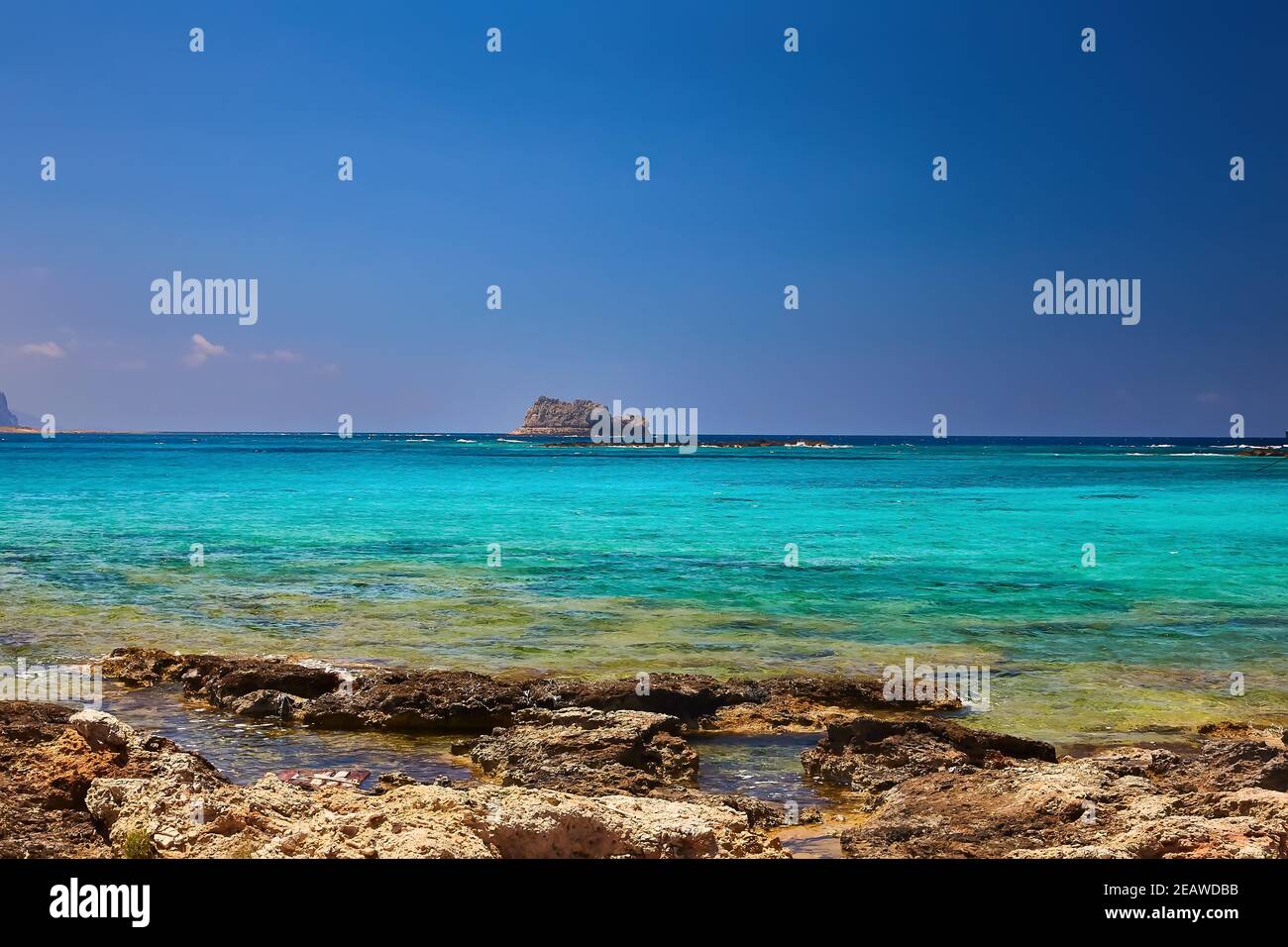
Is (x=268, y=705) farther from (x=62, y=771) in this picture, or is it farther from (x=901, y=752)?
(x=901, y=752)

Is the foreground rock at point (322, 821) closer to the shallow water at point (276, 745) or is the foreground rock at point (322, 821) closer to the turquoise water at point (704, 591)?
the shallow water at point (276, 745)

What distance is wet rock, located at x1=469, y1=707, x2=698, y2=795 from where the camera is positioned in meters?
7.71

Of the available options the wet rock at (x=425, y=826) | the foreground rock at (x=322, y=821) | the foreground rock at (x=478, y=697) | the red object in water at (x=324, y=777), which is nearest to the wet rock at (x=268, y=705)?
the foreground rock at (x=478, y=697)

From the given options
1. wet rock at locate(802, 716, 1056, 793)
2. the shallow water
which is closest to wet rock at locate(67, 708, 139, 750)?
the shallow water

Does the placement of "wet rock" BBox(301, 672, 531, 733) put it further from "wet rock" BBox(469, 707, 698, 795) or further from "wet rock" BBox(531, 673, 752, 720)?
"wet rock" BBox(469, 707, 698, 795)

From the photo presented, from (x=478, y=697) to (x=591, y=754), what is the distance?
2481 millimetres

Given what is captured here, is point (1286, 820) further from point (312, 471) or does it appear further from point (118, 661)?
point (312, 471)

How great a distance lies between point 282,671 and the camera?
35.8 feet

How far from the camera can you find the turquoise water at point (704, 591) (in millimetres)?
13195

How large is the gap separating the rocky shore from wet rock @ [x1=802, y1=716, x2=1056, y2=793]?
21mm

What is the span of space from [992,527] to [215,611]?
26.9 meters

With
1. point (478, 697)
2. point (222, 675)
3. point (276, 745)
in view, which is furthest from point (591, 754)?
point (222, 675)

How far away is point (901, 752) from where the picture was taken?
8375 millimetres

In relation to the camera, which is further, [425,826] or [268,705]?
[268,705]
